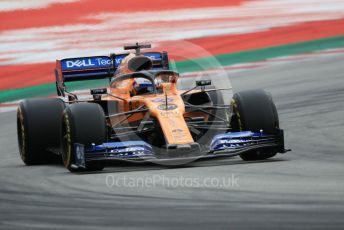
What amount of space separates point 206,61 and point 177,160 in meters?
13.1

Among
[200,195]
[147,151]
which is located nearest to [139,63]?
[147,151]

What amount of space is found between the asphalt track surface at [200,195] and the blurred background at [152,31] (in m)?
8.48

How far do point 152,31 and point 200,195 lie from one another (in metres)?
15.8

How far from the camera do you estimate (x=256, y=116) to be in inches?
534

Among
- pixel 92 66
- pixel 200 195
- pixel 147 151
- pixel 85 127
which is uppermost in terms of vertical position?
pixel 92 66

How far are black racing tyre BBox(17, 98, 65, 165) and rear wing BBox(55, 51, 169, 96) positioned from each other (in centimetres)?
162

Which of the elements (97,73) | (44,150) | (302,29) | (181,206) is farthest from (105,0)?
(181,206)

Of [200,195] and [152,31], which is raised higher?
[152,31]

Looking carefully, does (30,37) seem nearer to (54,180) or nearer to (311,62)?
(311,62)

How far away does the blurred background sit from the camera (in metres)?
24.7

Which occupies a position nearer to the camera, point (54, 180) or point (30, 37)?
point (54, 180)

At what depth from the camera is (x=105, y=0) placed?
2680 centimetres

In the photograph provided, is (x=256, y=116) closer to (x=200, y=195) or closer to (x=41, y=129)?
(x=41, y=129)

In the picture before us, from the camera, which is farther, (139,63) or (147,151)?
(139,63)
